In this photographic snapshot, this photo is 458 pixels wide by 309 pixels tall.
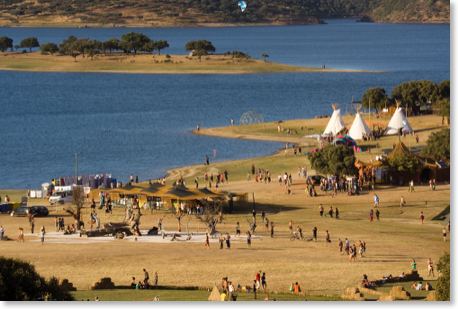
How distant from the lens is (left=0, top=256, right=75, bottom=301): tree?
23344mm

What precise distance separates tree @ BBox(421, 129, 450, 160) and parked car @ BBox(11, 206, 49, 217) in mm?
35711

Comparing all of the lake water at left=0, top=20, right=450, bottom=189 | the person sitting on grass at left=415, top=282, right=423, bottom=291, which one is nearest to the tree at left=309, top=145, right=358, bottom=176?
the lake water at left=0, top=20, right=450, bottom=189

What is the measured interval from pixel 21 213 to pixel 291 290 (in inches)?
1117

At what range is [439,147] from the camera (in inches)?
2586

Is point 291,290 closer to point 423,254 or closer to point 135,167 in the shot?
point 423,254

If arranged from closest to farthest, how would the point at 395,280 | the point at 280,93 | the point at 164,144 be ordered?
the point at 395,280
the point at 164,144
the point at 280,93

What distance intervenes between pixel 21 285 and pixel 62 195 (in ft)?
117

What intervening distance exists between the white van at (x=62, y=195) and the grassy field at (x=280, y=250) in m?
1.49

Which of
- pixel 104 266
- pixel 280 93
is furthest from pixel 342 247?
pixel 280 93

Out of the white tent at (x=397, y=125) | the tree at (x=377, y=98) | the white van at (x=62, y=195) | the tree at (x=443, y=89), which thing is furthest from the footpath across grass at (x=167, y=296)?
the tree at (x=443, y=89)

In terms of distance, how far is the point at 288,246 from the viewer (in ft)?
141

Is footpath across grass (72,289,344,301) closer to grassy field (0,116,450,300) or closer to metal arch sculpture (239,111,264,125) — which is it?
grassy field (0,116,450,300)

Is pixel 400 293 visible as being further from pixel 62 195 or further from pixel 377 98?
pixel 377 98

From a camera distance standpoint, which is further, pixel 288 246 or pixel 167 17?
pixel 167 17
